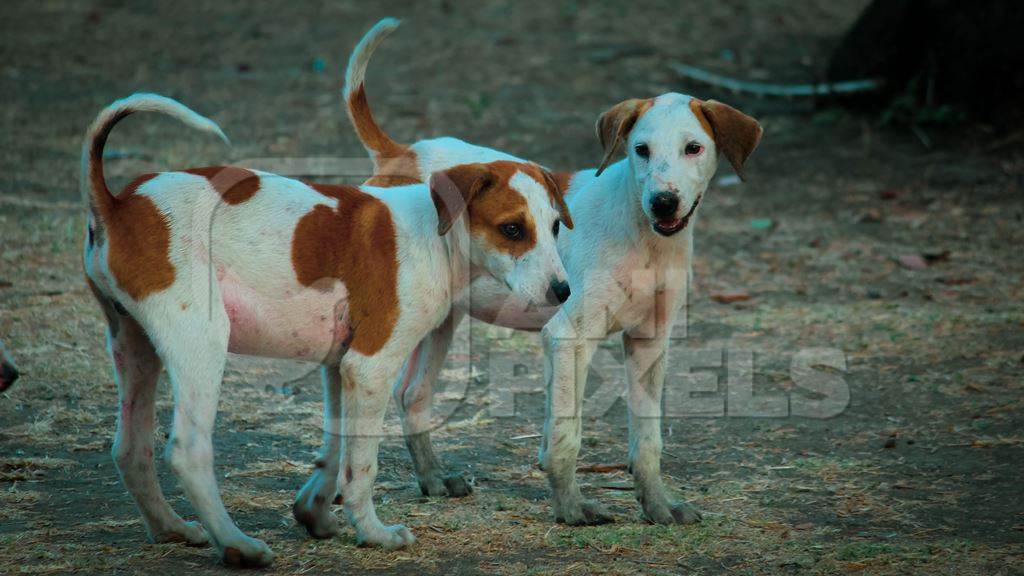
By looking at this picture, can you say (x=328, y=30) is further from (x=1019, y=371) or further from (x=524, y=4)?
(x=1019, y=371)

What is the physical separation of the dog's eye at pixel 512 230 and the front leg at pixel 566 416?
741 millimetres

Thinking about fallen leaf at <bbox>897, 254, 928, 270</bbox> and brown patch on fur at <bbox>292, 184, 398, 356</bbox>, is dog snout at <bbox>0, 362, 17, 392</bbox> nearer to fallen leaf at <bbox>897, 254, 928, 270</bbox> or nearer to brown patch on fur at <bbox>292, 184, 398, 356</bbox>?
brown patch on fur at <bbox>292, 184, 398, 356</bbox>

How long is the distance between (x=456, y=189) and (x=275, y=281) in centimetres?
73

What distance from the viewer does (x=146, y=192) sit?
14.0ft

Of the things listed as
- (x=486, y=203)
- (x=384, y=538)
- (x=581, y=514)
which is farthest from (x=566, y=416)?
(x=486, y=203)

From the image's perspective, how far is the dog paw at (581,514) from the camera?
16.3 ft

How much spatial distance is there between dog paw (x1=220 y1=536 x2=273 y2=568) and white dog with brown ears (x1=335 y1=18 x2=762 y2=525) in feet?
4.06

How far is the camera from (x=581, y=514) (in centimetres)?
498

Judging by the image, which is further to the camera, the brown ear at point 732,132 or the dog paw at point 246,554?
the brown ear at point 732,132

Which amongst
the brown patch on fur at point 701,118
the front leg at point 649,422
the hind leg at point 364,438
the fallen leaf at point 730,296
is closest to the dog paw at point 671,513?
the front leg at point 649,422

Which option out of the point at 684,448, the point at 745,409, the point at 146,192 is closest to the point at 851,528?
the point at 684,448

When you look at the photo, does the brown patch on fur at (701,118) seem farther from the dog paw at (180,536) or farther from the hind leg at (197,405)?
the dog paw at (180,536)

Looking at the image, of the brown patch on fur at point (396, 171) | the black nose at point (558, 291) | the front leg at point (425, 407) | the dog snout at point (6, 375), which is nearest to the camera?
the black nose at point (558, 291)

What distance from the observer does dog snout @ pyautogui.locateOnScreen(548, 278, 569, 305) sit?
4270mm
